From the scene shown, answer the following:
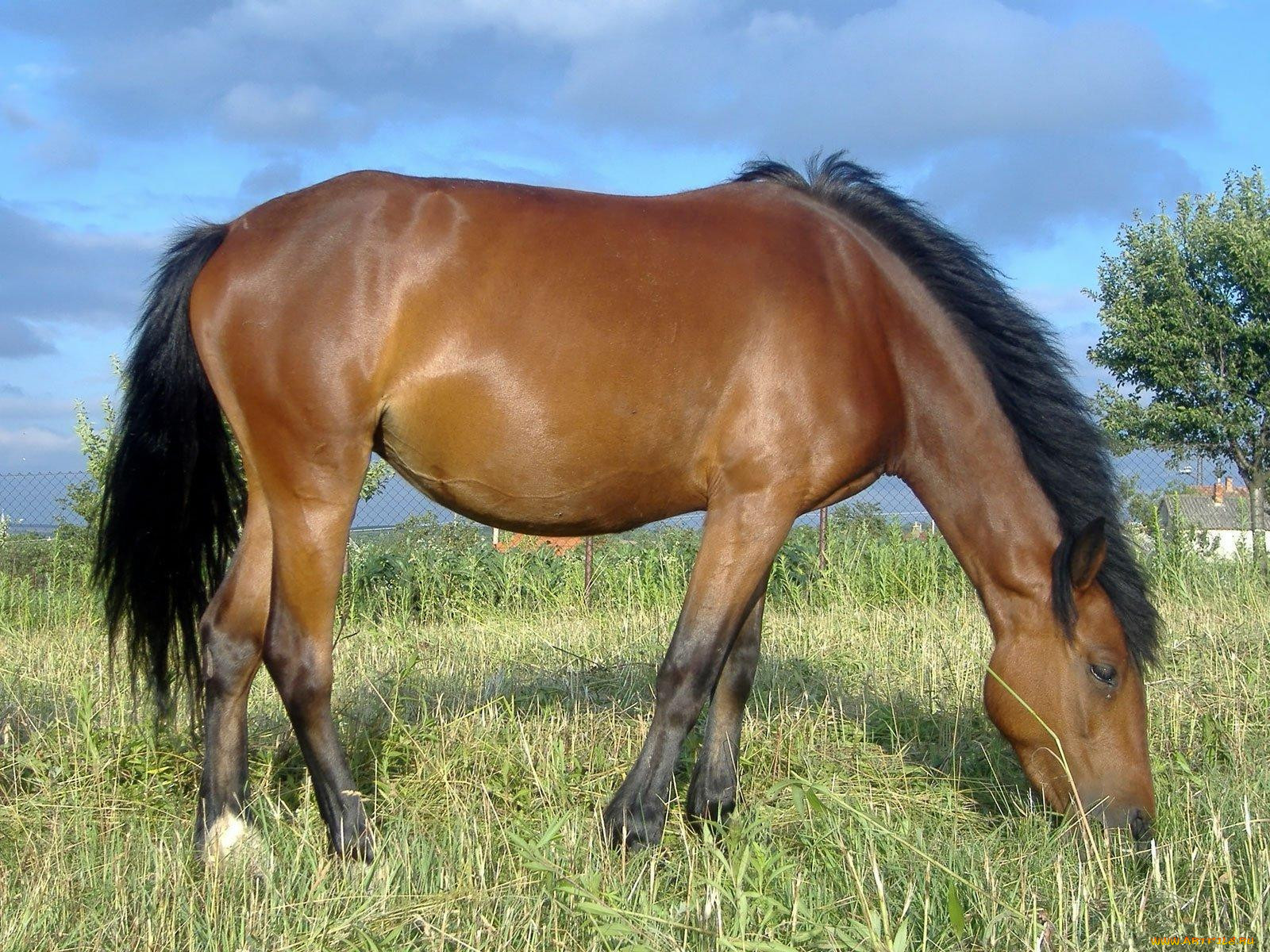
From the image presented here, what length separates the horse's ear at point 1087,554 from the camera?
148 inches

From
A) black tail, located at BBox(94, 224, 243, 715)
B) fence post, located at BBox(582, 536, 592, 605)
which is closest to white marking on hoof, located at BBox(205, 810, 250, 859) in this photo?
black tail, located at BBox(94, 224, 243, 715)

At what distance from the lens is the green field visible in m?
2.72

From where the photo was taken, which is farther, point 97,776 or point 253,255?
point 97,776

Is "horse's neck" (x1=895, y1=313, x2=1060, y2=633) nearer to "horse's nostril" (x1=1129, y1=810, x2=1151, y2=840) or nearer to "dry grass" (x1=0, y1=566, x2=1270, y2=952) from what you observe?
"horse's nostril" (x1=1129, y1=810, x2=1151, y2=840)

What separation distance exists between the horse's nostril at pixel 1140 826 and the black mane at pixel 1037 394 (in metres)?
0.56

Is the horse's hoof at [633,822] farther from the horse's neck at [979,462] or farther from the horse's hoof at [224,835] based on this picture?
the horse's neck at [979,462]

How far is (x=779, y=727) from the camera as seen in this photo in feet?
15.9

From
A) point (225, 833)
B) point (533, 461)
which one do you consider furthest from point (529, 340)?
point (225, 833)

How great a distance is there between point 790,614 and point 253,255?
20.7 feet

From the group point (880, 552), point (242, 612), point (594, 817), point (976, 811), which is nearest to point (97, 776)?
point (242, 612)

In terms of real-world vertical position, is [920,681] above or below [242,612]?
below

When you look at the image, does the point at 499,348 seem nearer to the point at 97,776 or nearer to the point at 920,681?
the point at 97,776

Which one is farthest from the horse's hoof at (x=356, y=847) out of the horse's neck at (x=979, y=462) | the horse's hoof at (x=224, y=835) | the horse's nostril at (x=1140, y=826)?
the horse's nostril at (x=1140, y=826)

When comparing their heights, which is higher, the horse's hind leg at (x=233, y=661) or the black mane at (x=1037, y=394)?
the black mane at (x=1037, y=394)
